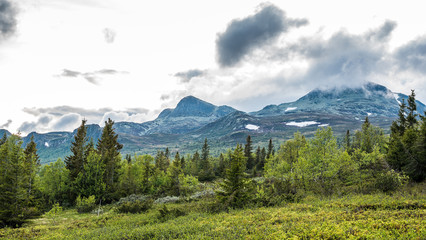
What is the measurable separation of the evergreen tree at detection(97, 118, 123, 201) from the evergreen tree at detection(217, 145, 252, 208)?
31.8 metres

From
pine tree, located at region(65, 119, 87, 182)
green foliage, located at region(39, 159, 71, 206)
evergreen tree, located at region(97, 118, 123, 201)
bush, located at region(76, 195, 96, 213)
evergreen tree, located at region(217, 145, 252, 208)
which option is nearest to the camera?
evergreen tree, located at region(217, 145, 252, 208)

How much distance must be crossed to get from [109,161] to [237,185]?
117 ft

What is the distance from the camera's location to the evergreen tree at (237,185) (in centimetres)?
2486

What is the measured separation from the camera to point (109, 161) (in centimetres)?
4906

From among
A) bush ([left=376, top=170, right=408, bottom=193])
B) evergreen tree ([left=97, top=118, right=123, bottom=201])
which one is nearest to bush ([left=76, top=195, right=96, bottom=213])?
evergreen tree ([left=97, top=118, right=123, bottom=201])

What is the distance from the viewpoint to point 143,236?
640 inches

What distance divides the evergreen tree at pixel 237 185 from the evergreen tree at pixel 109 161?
31.8m

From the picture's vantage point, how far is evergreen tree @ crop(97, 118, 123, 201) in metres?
47.5

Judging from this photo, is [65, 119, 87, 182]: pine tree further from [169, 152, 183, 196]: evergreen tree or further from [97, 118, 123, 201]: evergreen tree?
[169, 152, 183, 196]: evergreen tree

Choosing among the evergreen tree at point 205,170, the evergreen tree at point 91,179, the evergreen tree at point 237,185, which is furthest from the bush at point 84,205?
the evergreen tree at point 205,170

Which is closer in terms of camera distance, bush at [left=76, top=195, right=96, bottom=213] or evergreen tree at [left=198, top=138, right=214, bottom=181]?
bush at [left=76, top=195, right=96, bottom=213]

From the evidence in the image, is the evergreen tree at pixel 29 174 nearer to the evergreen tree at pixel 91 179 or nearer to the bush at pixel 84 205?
the bush at pixel 84 205

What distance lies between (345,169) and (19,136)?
47868mm

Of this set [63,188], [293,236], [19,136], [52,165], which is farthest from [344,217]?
[52,165]
